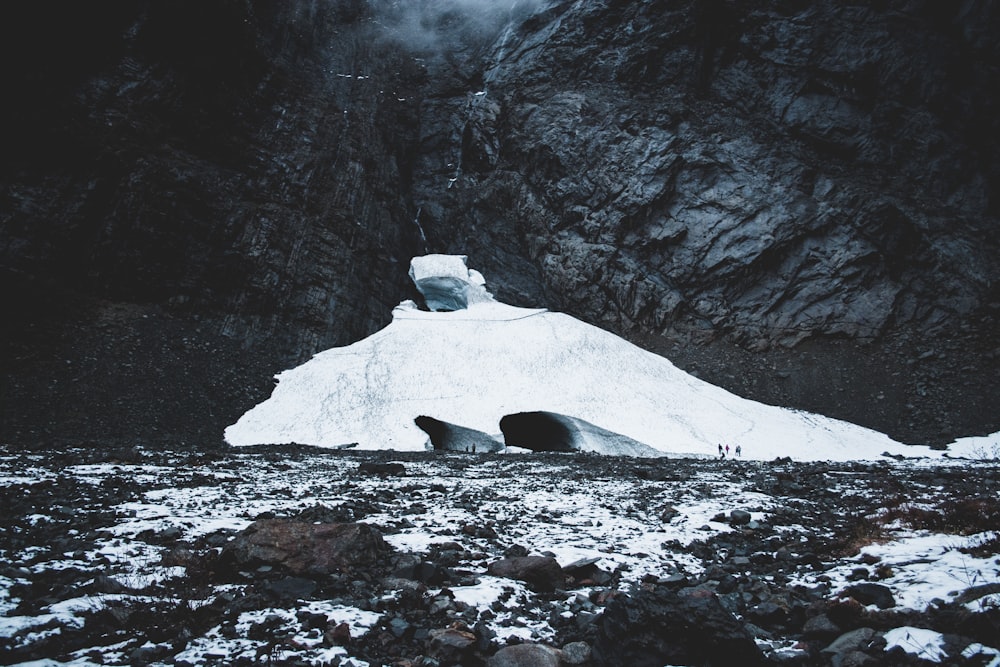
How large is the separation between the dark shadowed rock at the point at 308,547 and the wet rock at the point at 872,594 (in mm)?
4997

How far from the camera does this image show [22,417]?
964 inches

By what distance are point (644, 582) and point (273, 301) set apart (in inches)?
1420

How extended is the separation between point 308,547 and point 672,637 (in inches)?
166

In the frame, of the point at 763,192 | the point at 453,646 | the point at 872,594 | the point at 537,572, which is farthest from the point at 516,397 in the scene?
the point at 763,192

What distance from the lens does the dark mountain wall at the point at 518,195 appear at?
31.3 meters

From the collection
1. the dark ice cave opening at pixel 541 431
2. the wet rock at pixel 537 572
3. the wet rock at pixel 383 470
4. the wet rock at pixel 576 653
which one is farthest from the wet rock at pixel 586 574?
the dark ice cave opening at pixel 541 431

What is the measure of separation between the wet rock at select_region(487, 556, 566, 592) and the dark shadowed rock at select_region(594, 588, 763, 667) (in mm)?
1745

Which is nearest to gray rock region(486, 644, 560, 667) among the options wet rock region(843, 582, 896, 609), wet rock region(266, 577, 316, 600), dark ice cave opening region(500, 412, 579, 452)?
wet rock region(266, 577, 316, 600)

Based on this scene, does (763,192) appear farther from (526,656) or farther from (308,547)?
(526,656)

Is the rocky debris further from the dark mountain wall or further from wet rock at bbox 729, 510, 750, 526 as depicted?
the dark mountain wall

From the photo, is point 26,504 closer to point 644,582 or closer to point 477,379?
point 644,582

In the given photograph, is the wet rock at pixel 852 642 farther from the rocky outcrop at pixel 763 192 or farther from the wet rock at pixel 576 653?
the rocky outcrop at pixel 763 192

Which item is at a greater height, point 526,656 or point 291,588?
point 526,656

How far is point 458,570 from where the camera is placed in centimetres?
631
